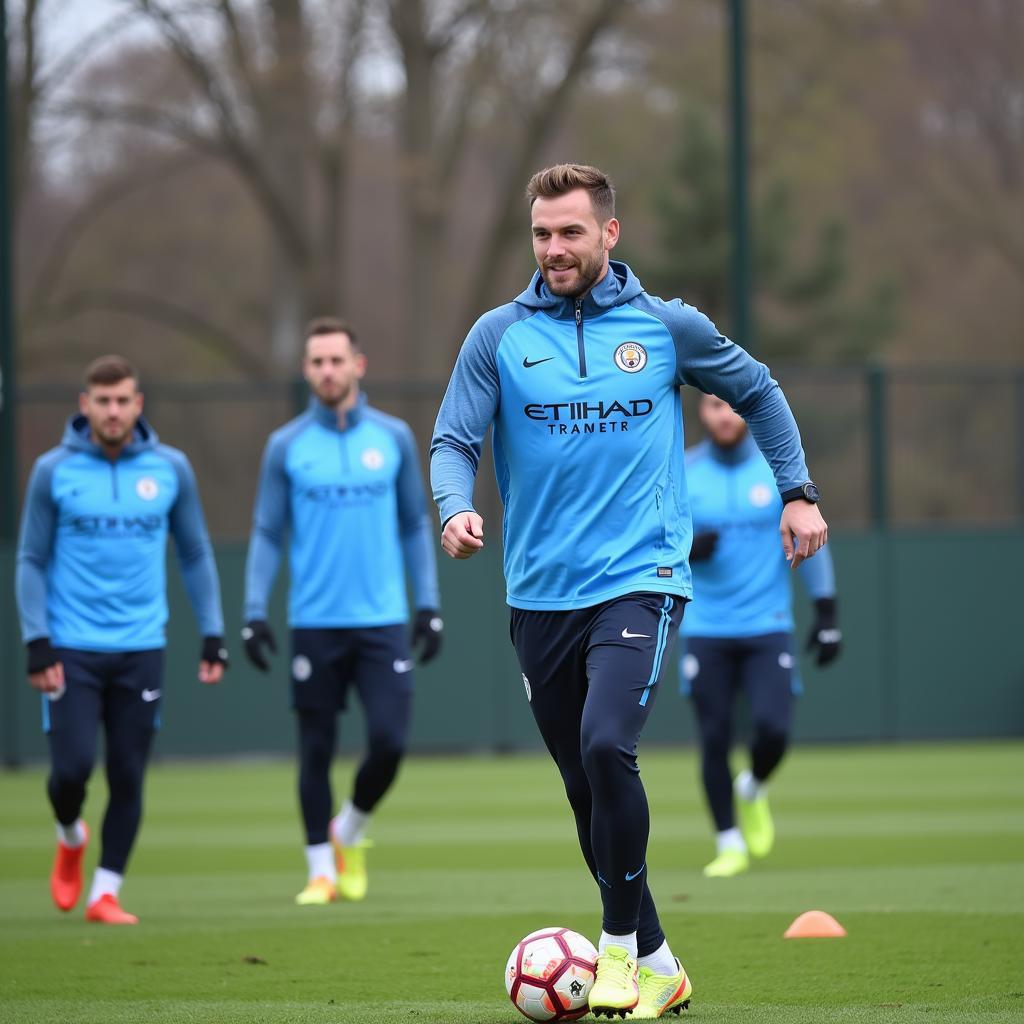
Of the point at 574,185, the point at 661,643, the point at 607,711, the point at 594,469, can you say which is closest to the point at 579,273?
the point at 574,185

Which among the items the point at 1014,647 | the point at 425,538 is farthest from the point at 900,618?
the point at 425,538

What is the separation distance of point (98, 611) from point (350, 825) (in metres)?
1.62

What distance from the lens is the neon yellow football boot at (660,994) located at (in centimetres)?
559

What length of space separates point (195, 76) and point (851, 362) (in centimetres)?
1138

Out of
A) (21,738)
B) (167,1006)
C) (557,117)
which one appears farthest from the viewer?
(557,117)

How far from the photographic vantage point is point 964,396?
1923cm

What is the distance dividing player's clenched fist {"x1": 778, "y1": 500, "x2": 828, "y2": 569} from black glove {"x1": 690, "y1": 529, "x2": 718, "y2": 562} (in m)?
4.04

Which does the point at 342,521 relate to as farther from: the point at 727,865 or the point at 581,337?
the point at 581,337

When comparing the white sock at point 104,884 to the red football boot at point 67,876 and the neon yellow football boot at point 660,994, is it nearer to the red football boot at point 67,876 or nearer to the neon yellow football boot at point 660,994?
the red football boot at point 67,876

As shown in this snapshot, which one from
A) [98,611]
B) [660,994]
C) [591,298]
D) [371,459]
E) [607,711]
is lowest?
[660,994]

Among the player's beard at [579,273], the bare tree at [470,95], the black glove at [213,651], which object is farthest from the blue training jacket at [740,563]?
the bare tree at [470,95]

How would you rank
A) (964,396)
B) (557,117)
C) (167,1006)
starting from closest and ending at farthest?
1. (167,1006)
2. (964,396)
3. (557,117)

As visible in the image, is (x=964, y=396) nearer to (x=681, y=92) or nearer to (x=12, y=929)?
(x=681, y=92)

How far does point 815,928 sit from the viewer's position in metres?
7.35
